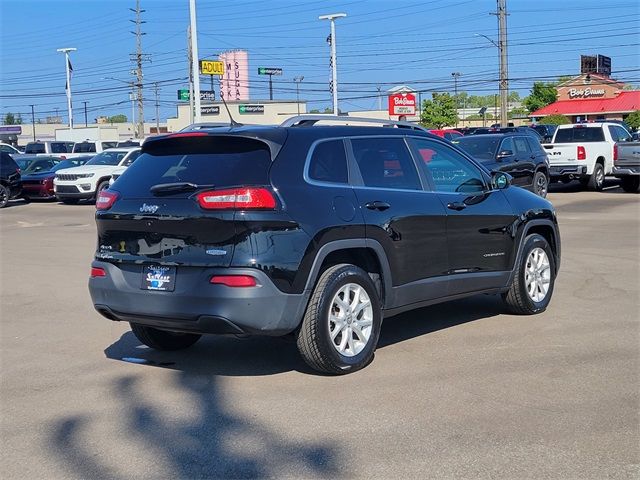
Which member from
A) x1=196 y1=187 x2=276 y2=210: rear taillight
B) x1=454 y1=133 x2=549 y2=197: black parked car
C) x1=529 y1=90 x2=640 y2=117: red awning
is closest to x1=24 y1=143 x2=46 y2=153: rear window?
x1=454 y1=133 x2=549 y2=197: black parked car

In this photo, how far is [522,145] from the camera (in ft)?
69.0

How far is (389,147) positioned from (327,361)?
6.46 ft

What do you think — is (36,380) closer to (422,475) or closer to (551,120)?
(422,475)

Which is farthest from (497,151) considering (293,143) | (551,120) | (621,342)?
(551,120)

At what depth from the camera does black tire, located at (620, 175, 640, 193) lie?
945 inches

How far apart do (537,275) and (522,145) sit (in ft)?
44.1

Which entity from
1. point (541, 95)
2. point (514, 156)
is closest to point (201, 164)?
point (514, 156)

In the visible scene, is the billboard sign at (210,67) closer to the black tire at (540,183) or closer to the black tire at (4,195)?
the black tire at (4,195)

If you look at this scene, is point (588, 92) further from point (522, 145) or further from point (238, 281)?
point (238, 281)

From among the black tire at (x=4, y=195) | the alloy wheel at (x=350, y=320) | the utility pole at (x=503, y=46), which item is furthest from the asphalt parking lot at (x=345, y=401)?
the utility pole at (x=503, y=46)

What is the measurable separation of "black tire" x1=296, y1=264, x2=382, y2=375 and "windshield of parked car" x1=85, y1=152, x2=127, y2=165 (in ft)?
70.4

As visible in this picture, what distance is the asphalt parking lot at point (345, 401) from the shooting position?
4.54m

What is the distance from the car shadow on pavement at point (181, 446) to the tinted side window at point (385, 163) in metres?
2.12

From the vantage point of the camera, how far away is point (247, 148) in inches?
234
